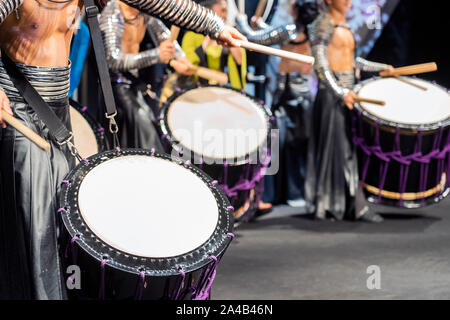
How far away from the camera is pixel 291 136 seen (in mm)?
5184

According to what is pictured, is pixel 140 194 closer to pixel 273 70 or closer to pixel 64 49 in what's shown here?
pixel 64 49

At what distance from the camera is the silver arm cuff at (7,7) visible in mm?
1759

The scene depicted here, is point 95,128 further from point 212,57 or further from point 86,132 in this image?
point 212,57

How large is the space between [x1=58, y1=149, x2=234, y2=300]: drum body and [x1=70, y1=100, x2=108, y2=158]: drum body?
3.32ft

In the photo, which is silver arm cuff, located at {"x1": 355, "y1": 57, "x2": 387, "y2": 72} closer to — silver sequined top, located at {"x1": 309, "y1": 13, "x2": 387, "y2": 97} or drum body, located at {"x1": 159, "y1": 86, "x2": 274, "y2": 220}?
silver sequined top, located at {"x1": 309, "y1": 13, "x2": 387, "y2": 97}

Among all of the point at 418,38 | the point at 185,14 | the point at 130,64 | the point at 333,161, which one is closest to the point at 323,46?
the point at 333,161

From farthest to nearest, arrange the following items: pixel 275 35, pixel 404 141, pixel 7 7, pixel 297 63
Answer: pixel 297 63 → pixel 275 35 → pixel 404 141 → pixel 7 7

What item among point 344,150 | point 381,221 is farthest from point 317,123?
Result: point 381,221

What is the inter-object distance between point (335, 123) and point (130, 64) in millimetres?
1627

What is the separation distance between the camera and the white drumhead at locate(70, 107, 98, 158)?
2896 mm

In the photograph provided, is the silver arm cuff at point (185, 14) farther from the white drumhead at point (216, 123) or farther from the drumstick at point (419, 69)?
the drumstick at point (419, 69)

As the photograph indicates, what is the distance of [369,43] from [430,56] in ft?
1.72

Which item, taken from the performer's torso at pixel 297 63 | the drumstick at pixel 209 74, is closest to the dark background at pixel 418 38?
the performer's torso at pixel 297 63

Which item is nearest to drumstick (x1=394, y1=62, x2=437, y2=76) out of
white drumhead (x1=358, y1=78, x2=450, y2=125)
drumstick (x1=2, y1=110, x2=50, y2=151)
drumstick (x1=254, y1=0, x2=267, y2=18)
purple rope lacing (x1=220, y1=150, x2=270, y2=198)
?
white drumhead (x1=358, y1=78, x2=450, y2=125)
